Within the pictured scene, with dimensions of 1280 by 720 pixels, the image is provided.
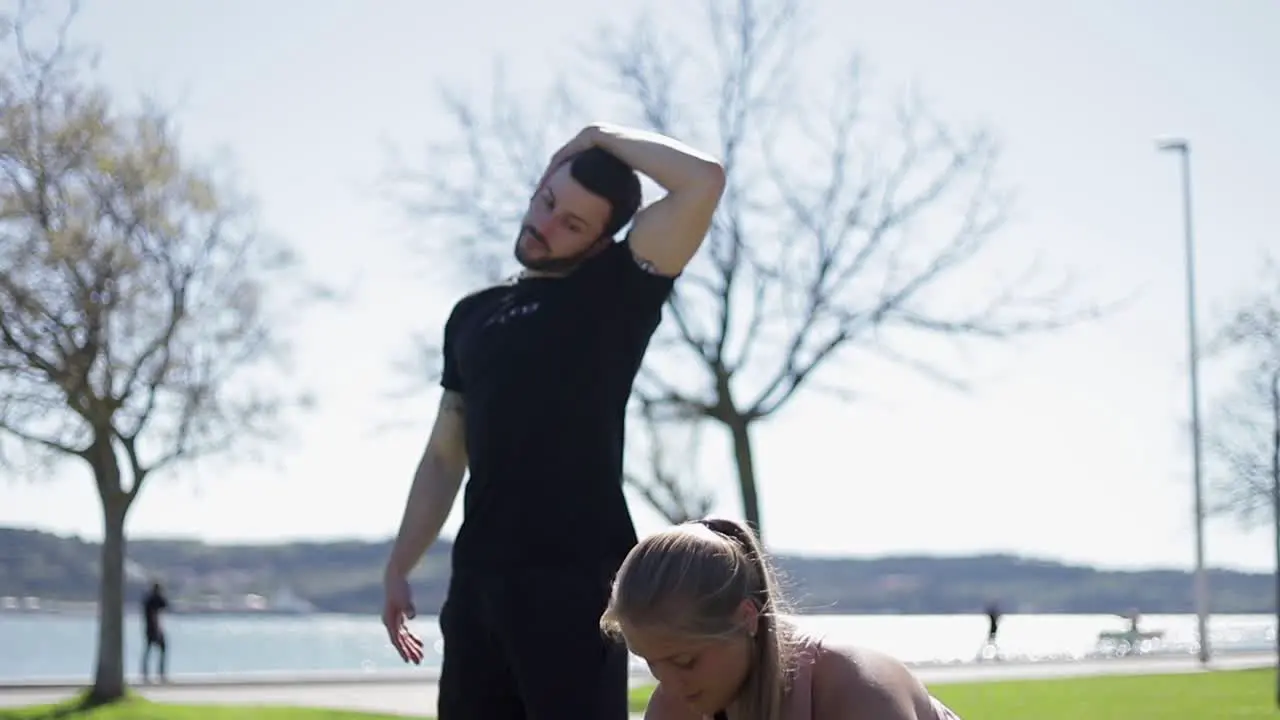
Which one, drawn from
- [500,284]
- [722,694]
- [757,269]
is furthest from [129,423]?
[722,694]

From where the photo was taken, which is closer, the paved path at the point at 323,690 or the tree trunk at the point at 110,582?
the tree trunk at the point at 110,582

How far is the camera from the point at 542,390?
132 inches

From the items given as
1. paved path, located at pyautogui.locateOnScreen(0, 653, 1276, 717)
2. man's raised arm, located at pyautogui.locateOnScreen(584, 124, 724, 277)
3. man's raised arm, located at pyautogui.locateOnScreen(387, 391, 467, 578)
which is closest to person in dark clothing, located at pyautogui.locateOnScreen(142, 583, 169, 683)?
paved path, located at pyautogui.locateOnScreen(0, 653, 1276, 717)

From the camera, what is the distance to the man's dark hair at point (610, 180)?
350 centimetres

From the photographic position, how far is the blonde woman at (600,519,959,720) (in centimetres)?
237

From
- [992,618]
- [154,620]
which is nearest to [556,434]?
A: [154,620]

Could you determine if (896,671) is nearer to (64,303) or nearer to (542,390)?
(542,390)

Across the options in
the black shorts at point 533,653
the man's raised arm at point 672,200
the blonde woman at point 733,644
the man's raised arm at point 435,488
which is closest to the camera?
the blonde woman at point 733,644

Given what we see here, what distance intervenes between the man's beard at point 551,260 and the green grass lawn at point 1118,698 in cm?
1018

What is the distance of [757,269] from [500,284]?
1544cm

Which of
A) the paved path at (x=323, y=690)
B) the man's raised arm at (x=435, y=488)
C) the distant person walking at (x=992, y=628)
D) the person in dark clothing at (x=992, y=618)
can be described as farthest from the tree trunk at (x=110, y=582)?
the person in dark clothing at (x=992, y=618)

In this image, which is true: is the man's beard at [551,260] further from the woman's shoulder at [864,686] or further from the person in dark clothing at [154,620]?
the person in dark clothing at [154,620]

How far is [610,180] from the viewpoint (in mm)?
3510

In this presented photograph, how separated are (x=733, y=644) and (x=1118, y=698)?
1628 centimetres
